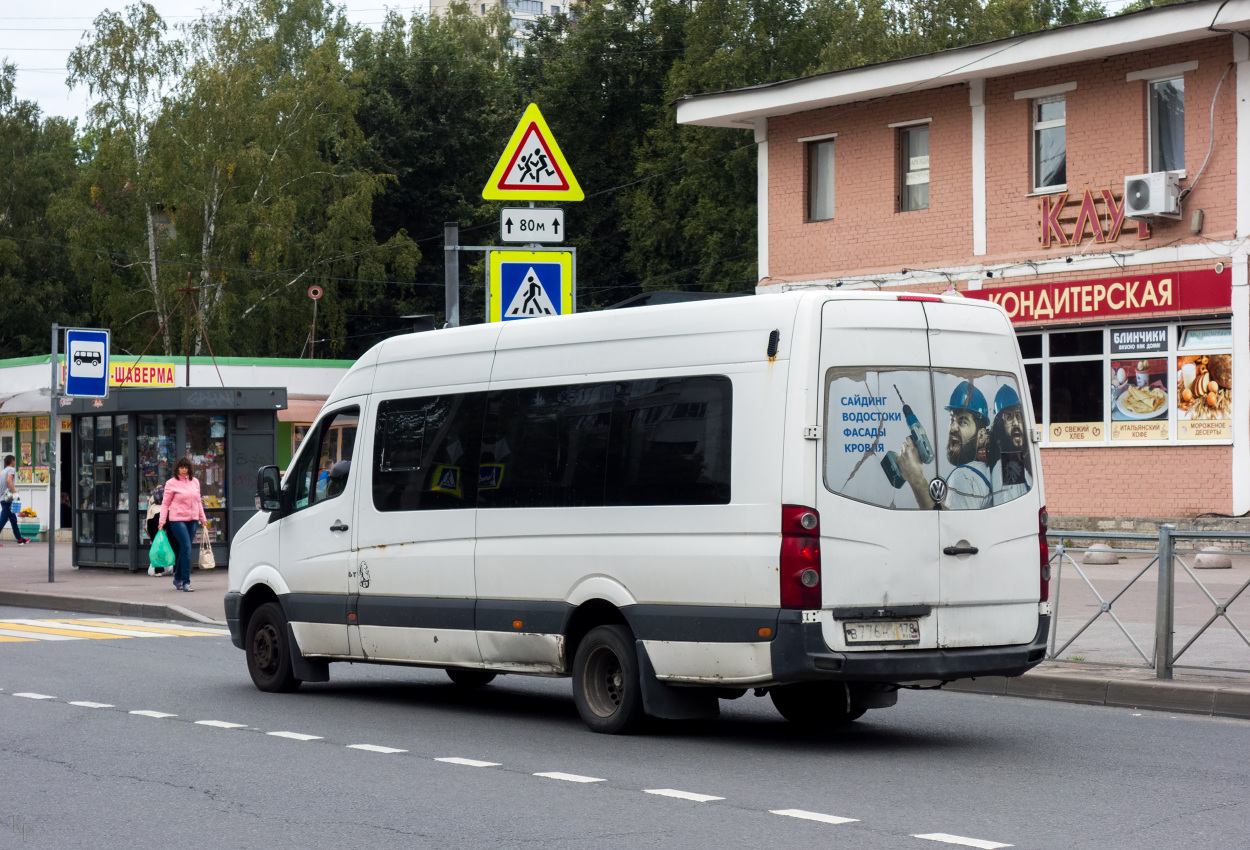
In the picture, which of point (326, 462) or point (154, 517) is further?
point (154, 517)

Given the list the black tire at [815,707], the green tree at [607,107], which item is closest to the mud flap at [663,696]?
the black tire at [815,707]

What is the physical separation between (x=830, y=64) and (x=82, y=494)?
29.4 meters

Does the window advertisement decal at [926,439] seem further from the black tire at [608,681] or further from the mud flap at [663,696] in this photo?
the black tire at [608,681]

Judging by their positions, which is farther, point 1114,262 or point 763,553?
point 1114,262

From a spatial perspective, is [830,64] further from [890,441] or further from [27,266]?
[890,441]

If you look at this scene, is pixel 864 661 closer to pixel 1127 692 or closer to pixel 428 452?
pixel 1127 692

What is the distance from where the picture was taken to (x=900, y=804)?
7.41 m

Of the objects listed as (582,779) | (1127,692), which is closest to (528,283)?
(1127,692)

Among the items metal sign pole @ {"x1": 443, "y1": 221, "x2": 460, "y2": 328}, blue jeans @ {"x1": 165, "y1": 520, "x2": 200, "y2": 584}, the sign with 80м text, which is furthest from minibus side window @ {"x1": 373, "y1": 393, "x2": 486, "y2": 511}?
blue jeans @ {"x1": 165, "y1": 520, "x2": 200, "y2": 584}

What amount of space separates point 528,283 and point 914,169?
1551 cm

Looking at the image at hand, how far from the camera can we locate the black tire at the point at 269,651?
12000 millimetres

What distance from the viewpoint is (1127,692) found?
1120cm

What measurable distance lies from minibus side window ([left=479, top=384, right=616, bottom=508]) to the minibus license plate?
1792 millimetres

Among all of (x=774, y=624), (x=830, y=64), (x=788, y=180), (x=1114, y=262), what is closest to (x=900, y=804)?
(x=774, y=624)
